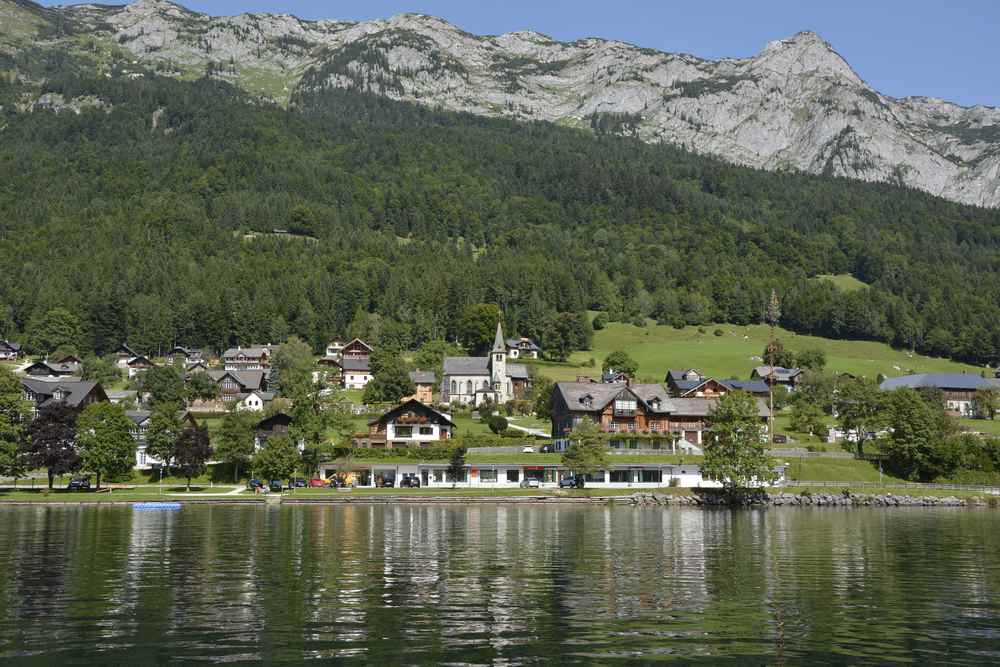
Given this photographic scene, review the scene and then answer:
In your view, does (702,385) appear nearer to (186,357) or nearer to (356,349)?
(356,349)

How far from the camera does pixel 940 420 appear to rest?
115 m

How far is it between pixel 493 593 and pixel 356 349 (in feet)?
511

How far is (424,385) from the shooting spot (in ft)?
513

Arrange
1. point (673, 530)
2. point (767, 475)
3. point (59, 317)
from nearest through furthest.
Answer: point (673, 530)
point (767, 475)
point (59, 317)

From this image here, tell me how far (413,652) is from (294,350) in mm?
140866

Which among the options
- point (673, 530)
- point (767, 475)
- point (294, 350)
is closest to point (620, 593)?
point (673, 530)

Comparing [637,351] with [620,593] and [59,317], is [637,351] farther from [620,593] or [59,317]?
[620,593]

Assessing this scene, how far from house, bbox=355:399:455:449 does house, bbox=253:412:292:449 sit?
968cm

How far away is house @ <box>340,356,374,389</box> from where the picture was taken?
172 metres

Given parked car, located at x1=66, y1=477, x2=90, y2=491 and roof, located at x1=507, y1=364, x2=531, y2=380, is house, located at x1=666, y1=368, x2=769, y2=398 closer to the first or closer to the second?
roof, located at x1=507, y1=364, x2=531, y2=380

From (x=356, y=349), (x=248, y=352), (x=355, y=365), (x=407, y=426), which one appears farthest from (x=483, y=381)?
(x=248, y=352)

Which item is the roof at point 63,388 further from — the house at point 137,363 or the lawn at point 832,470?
the lawn at point 832,470

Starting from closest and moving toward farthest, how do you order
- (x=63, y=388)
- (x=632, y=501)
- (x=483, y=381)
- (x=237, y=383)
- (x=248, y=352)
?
(x=632, y=501)
(x=63, y=388)
(x=237, y=383)
(x=483, y=381)
(x=248, y=352)

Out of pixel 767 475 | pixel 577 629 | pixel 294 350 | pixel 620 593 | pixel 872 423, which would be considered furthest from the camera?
pixel 294 350
